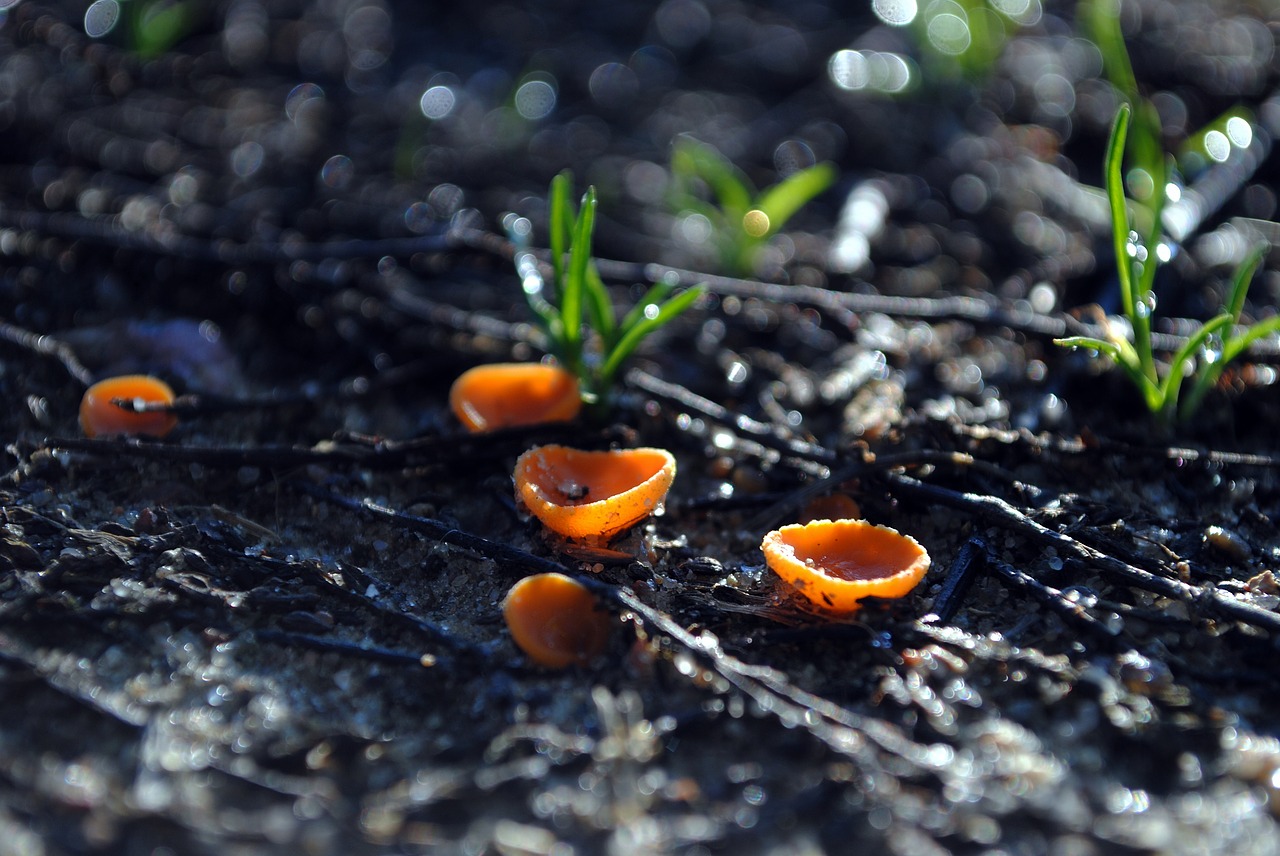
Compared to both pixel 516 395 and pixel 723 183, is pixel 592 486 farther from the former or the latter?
pixel 723 183

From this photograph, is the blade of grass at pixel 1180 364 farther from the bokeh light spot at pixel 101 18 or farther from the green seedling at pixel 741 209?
the bokeh light spot at pixel 101 18

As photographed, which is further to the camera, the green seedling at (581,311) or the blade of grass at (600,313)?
the blade of grass at (600,313)

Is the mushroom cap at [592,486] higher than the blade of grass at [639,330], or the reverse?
the blade of grass at [639,330]

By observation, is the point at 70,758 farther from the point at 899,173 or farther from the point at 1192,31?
the point at 1192,31

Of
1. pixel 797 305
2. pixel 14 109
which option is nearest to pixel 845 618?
pixel 797 305

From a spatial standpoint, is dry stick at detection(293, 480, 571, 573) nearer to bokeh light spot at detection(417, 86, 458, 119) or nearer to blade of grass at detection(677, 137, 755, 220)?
blade of grass at detection(677, 137, 755, 220)

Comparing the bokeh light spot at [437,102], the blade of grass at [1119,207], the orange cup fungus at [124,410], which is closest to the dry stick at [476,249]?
the blade of grass at [1119,207]
